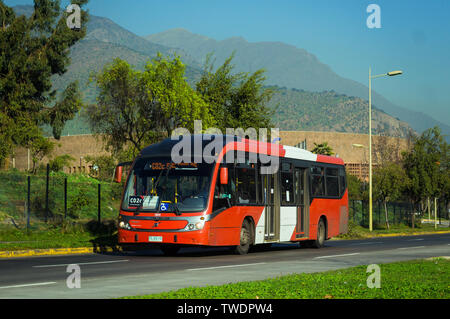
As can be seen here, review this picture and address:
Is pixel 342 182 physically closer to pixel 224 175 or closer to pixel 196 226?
pixel 224 175

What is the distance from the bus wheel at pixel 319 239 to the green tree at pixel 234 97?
46.0ft

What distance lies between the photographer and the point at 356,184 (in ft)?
239

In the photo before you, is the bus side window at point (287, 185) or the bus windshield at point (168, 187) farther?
the bus side window at point (287, 185)

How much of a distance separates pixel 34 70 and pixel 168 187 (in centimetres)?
2454

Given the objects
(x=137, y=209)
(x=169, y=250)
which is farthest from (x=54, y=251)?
(x=137, y=209)

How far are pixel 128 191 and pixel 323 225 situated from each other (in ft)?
32.4

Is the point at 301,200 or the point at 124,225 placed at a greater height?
the point at 301,200

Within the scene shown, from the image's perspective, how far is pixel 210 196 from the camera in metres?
19.2

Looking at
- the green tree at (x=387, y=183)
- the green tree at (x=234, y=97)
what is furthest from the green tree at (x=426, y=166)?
the green tree at (x=234, y=97)

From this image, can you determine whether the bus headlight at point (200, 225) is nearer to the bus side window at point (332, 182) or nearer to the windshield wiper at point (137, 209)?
the windshield wiper at point (137, 209)

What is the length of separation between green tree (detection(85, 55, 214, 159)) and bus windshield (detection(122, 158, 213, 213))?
15.6 meters

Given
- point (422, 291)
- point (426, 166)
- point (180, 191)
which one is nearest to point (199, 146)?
point (180, 191)

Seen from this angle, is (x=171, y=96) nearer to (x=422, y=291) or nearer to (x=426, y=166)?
(x=422, y=291)

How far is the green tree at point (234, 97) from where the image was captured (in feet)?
133
